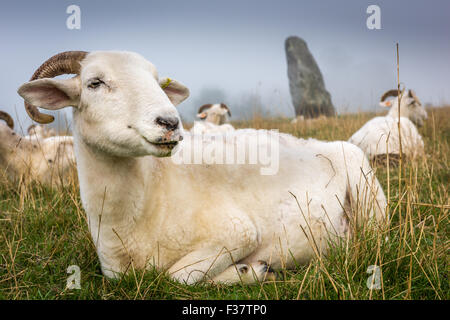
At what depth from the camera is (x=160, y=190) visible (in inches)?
118

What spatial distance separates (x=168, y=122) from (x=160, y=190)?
2.83 feet

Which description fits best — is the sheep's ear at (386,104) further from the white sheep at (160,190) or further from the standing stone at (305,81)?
the standing stone at (305,81)

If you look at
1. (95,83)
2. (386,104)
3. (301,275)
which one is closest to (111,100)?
(95,83)

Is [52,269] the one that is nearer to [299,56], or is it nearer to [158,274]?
[158,274]

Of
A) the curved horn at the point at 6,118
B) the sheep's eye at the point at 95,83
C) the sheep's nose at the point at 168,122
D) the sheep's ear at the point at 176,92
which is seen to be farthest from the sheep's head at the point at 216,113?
the sheep's nose at the point at 168,122

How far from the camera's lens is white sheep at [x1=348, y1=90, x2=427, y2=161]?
7.13 meters

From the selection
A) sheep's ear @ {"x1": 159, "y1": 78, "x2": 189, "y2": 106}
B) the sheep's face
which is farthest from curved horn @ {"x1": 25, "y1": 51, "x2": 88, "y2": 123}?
the sheep's face

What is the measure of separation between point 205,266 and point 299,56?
2837cm

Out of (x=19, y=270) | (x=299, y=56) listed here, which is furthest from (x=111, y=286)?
(x=299, y=56)

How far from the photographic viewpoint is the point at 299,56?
2917cm

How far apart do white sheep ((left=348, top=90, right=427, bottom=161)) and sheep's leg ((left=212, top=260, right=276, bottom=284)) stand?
307 cm

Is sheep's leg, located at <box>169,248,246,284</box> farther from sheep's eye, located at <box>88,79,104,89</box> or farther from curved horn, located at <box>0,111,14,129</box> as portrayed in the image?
curved horn, located at <box>0,111,14,129</box>

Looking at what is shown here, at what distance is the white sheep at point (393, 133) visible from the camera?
281 inches

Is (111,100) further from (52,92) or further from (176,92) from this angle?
(176,92)
